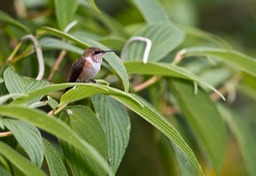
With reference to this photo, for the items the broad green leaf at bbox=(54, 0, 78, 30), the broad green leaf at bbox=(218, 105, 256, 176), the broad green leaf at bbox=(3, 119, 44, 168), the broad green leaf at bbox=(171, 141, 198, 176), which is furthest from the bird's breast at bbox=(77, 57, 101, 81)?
the broad green leaf at bbox=(218, 105, 256, 176)

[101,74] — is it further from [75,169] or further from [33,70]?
[75,169]

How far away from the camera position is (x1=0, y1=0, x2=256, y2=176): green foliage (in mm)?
975

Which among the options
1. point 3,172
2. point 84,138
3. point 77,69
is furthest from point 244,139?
point 3,172

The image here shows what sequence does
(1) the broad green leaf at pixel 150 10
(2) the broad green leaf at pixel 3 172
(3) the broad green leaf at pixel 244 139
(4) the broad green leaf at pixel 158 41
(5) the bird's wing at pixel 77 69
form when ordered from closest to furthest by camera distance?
(2) the broad green leaf at pixel 3 172
(5) the bird's wing at pixel 77 69
(4) the broad green leaf at pixel 158 41
(1) the broad green leaf at pixel 150 10
(3) the broad green leaf at pixel 244 139

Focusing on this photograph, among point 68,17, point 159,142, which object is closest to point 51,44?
point 68,17

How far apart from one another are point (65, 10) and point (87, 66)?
15cm

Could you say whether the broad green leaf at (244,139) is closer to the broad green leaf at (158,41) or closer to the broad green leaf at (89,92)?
the broad green leaf at (158,41)

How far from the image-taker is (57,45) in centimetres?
148

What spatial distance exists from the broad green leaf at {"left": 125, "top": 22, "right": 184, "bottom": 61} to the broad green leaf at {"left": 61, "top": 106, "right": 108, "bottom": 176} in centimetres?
44

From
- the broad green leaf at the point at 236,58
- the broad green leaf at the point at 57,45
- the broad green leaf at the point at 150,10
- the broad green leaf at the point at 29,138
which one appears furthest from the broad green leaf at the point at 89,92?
the broad green leaf at the point at 150,10

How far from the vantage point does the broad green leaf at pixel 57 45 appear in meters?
1.47

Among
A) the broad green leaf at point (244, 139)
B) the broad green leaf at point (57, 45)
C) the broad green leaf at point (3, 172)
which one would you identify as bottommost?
the broad green leaf at point (244, 139)

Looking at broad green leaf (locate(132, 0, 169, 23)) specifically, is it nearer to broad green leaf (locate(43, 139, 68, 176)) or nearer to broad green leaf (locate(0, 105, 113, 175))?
broad green leaf (locate(43, 139, 68, 176))

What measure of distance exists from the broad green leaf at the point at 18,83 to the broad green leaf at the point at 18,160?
0.76ft
